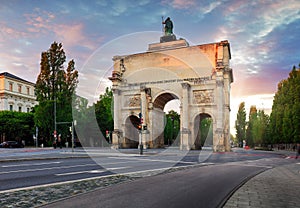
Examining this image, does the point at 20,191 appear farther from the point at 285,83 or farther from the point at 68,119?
the point at 285,83

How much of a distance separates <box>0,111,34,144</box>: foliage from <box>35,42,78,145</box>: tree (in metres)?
8.94

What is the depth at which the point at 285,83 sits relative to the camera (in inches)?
2307

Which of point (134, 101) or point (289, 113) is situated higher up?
point (134, 101)

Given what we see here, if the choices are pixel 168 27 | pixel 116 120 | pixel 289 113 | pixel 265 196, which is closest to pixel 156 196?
pixel 265 196

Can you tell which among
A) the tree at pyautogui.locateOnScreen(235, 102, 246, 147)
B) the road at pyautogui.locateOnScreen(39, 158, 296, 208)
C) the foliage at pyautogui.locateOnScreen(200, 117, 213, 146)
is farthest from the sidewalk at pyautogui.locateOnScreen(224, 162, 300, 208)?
the tree at pyautogui.locateOnScreen(235, 102, 246, 147)

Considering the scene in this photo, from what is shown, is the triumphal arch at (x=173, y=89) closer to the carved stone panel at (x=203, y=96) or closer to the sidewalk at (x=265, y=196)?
the carved stone panel at (x=203, y=96)

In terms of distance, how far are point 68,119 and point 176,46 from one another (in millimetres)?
26879

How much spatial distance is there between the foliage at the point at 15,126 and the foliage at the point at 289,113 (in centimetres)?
5410

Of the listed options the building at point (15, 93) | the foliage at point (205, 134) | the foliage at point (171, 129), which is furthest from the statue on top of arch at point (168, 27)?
the building at point (15, 93)

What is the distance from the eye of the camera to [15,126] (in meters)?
63.8

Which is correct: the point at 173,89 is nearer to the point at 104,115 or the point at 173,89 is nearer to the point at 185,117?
the point at 185,117

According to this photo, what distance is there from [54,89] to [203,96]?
30414 mm

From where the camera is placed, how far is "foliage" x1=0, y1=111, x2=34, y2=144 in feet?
208

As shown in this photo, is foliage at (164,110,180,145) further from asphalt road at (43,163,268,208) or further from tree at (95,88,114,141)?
asphalt road at (43,163,268,208)
